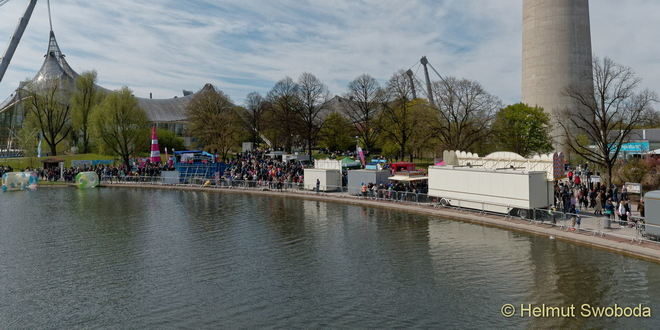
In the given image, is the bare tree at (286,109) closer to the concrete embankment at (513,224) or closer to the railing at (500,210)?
the railing at (500,210)

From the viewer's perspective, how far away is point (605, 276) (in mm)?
16859

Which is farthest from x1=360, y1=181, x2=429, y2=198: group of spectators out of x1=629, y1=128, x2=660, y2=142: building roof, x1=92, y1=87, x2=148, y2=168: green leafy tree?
x1=92, y1=87, x2=148, y2=168: green leafy tree

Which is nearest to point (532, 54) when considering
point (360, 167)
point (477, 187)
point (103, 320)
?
point (360, 167)

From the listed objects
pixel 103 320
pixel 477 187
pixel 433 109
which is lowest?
pixel 103 320

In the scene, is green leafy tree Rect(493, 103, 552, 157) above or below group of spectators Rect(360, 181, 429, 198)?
above

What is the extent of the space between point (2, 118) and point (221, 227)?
88226 mm

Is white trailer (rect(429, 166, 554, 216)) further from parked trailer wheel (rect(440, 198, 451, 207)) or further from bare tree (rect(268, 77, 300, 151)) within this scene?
bare tree (rect(268, 77, 300, 151))

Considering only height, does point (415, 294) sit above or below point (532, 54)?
below

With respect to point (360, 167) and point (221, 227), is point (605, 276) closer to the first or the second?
point (221, 227)

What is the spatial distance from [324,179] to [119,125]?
123ft

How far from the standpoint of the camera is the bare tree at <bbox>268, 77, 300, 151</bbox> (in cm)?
7500

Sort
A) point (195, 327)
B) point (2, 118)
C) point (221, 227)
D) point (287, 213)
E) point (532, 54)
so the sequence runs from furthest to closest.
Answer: point (2, 118) → point (532, 54) → point (287, 213) → point (221, 227) → point (195, 327)

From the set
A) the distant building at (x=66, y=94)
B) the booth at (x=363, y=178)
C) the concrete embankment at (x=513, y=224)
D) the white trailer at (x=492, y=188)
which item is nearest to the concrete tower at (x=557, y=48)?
the booth at (x=363, y=178)

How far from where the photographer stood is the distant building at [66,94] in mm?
82125
